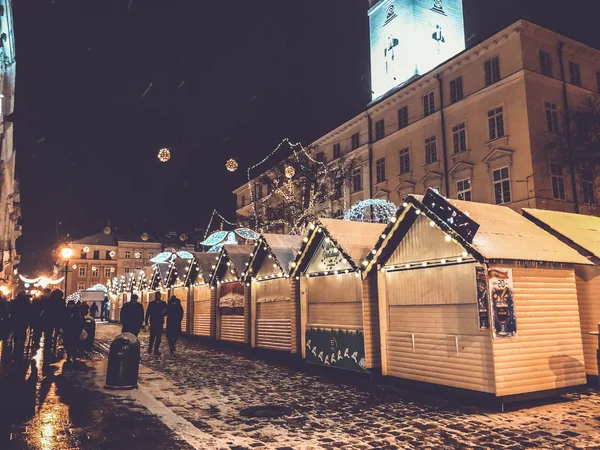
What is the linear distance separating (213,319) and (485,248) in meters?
15.7

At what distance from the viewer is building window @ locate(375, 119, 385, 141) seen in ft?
131

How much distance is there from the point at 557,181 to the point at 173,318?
23010mm

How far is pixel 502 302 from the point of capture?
9023 millimetres

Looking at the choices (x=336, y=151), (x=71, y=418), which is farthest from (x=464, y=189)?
(x=71, y=418)

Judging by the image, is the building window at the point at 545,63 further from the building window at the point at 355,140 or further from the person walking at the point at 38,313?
the person walking at the point at 38,313

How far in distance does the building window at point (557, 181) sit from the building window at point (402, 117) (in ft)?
40.5

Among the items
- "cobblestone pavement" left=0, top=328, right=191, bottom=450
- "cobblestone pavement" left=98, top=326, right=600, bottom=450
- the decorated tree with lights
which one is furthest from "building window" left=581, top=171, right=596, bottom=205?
"cobblestone pavement" left=0, top=328, right=191, bottom=450

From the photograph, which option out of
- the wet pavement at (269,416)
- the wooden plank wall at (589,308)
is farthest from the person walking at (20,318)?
the wooden plank wall at (589,308)

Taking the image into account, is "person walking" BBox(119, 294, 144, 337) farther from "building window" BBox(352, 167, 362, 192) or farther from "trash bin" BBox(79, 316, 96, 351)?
"building window" BBox(352, 167, 362, 192)

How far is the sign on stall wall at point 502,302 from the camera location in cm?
888

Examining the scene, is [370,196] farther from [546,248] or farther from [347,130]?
[546,248]

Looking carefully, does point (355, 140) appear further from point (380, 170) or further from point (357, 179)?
point (380, 170)

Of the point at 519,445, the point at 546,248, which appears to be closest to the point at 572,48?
the point at 546,248

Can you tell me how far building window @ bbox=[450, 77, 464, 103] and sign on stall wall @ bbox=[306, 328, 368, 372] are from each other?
2390cm
